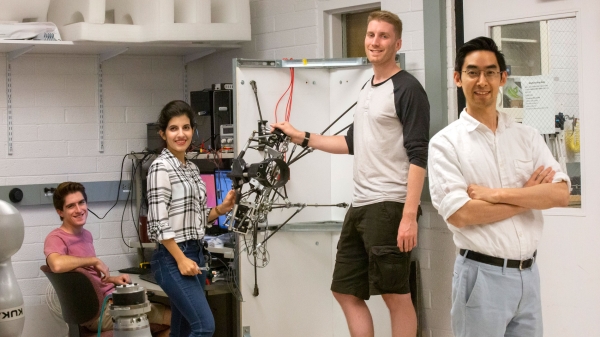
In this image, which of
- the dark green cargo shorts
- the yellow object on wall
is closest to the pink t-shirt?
the dark green cargo shorts

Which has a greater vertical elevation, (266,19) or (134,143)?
(266,19)

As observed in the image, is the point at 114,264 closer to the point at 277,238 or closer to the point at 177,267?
the point at 277,238

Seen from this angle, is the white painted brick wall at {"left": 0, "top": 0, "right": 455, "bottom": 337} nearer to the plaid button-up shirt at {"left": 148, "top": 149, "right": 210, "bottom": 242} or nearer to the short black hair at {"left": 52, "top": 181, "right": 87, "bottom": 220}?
the short black hair at {"left": 52, "top": 181, "right": 87, "bottom": 220}

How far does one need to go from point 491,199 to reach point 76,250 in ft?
8.11

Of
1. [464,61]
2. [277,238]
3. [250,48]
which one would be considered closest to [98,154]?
[250,48]

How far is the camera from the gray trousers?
7.39 ft

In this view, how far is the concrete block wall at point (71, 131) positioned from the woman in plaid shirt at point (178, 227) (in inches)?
64.8

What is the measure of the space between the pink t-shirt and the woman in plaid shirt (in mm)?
678

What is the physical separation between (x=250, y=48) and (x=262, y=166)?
1948 millimetres

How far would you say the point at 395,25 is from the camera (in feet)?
11.0

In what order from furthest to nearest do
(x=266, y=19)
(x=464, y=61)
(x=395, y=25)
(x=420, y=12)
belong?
(x=266, y=19)
(x=420, y=12)
(x=395, y=25)
(x=464, y=61)

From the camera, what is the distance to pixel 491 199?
2.25m

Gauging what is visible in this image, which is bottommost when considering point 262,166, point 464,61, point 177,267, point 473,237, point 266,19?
point 177,267

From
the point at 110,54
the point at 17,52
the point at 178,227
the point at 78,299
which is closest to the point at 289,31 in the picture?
the point at 110,54
